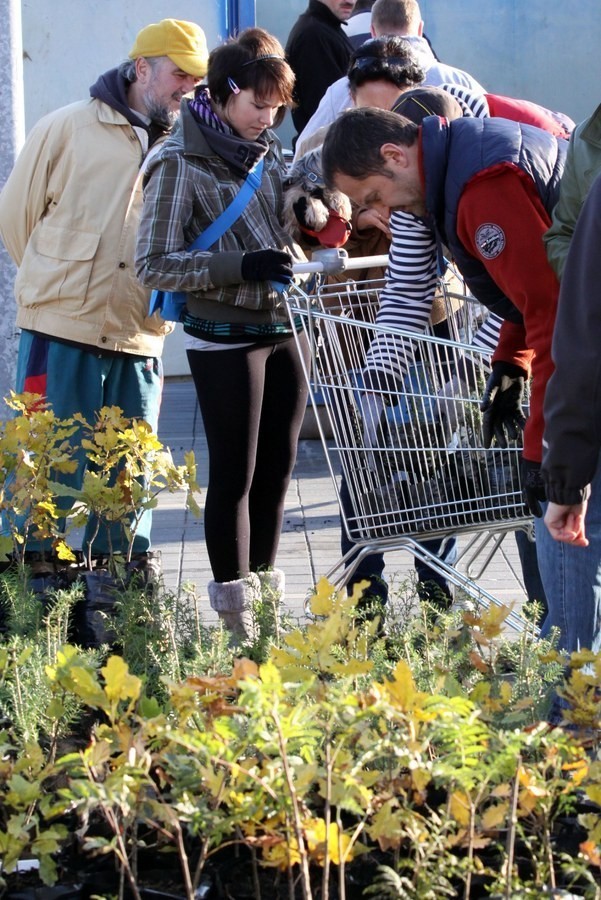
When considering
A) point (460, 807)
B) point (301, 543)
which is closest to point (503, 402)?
point (460, 807)

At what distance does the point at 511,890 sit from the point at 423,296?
1934 mm

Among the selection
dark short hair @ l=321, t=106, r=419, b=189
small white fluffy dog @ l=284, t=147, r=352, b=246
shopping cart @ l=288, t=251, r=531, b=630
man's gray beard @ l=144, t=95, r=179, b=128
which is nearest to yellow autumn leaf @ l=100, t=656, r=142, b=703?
dark short hair @ l=321, t=106, r=419, b=189

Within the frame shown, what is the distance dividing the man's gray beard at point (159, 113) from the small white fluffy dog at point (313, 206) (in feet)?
1.53

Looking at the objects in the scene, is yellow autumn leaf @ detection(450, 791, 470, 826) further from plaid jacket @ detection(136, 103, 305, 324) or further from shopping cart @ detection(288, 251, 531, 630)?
plaid jacket @ detection(136, 103, 305, 324)

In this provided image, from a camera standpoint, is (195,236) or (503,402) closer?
(503,402)

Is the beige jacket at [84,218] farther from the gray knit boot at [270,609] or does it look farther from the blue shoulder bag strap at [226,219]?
the gray knit boot at [270,609]

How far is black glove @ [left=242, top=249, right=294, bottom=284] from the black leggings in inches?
12.8

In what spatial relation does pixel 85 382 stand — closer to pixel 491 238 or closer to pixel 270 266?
pixel 270 266

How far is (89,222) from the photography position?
4320 mm

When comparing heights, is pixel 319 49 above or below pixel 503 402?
above

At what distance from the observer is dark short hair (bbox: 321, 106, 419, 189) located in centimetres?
296

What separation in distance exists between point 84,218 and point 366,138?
1.64 metres

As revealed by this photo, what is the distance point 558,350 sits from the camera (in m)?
2.46

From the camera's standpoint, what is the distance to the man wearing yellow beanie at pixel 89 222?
4.30 m
